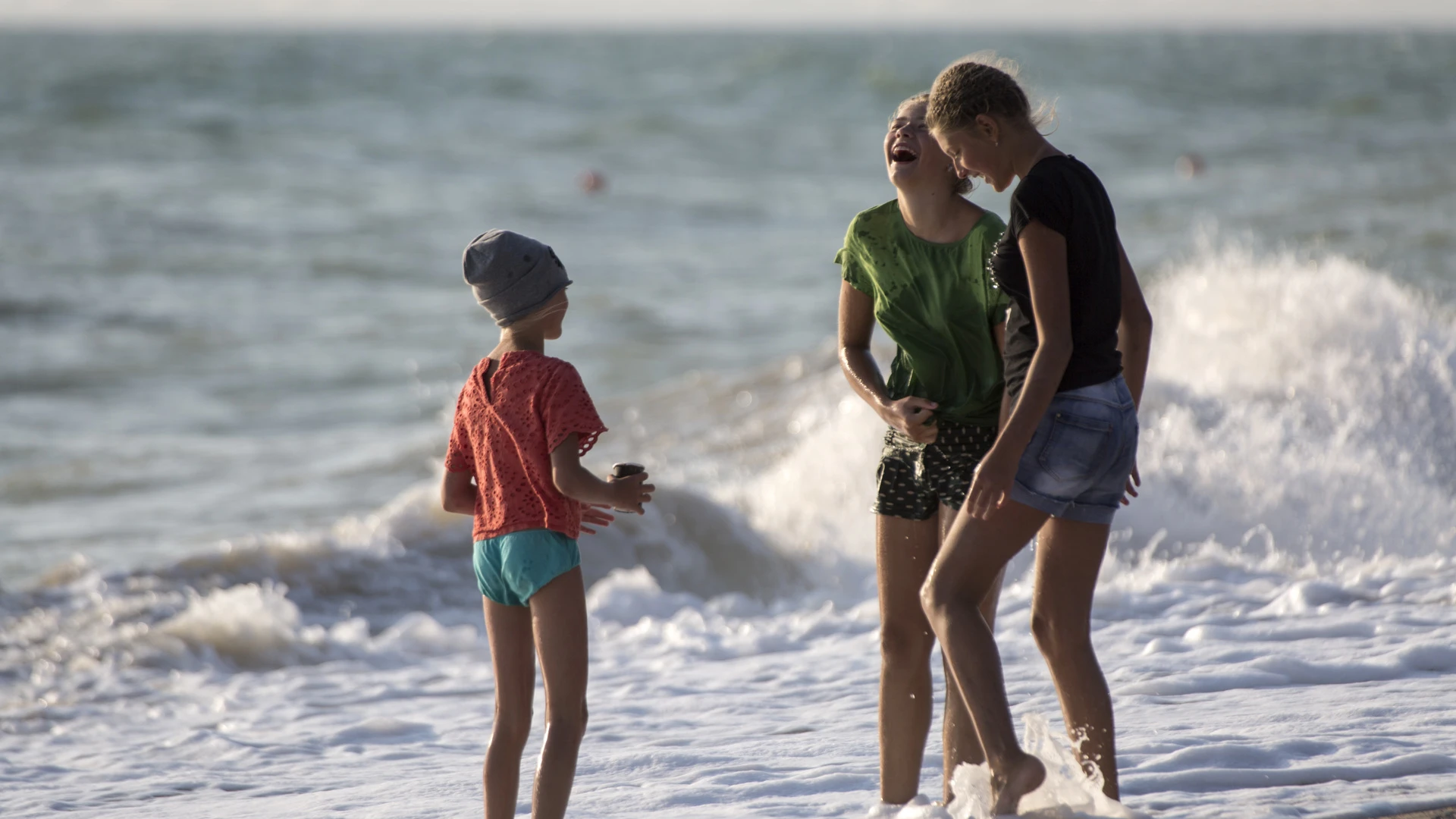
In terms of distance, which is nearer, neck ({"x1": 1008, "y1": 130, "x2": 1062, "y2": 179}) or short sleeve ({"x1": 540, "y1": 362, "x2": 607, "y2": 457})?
neck ({"x1": 1008, "y1": 130, "x2": 1062, "y2": 179})

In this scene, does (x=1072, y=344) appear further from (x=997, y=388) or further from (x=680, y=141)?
(x=680, y=141)

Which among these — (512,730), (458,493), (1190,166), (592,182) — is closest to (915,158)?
(458,493)

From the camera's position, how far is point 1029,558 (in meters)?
6.84

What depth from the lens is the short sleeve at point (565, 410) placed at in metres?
2.98

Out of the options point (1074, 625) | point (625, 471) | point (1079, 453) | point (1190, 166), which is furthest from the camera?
point (1190, 166)

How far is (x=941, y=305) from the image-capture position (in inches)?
123

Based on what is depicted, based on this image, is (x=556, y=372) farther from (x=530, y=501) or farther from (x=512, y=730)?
(x=512, y=730)

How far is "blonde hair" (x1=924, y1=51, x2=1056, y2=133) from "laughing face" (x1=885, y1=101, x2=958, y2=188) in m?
0.24

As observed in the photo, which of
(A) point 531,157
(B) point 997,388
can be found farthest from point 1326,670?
(A) point 531,157

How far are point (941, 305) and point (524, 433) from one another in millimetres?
969

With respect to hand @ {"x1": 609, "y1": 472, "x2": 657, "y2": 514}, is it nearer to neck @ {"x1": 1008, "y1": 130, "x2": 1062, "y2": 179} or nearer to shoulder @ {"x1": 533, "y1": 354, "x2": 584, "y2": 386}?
shoulder @ {"x1": 533, "y1": 354, "x2": 584, "y2": 386}

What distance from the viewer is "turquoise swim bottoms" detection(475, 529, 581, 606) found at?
3041mm

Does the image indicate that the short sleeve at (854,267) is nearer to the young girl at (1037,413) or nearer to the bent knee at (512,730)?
the young girl at (1037,413)

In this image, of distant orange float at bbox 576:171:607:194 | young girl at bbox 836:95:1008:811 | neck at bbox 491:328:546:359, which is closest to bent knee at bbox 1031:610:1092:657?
young girl at bbox 836:95:1008:811
